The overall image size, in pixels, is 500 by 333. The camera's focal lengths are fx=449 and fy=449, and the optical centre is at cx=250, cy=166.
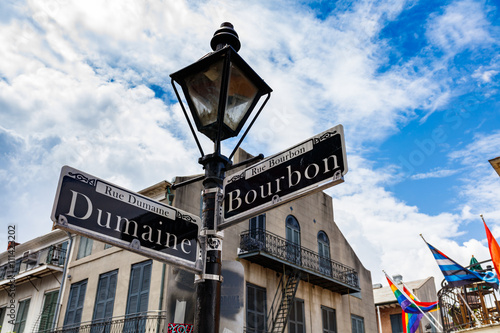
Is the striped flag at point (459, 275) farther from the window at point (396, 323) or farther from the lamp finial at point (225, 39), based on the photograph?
the window at point (396, 323)

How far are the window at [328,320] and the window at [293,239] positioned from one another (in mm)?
2869

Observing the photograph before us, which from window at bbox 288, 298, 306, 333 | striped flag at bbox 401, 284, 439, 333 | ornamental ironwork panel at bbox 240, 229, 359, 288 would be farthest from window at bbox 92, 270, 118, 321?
striped flag at bbox 401, 284, 439, 333

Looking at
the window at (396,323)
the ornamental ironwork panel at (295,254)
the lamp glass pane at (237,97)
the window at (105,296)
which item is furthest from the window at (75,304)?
the window at (396,323)

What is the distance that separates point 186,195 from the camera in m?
16.0

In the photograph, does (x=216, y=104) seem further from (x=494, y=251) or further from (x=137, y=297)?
(x=137, y=297)

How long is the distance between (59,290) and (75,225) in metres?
17.7

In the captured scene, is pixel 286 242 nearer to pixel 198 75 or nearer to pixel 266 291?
pixel 266 291

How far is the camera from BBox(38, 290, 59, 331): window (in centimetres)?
1909

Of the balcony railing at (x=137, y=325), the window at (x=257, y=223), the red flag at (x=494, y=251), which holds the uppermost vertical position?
the window at (x=257, y=223)

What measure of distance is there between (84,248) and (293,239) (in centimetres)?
896

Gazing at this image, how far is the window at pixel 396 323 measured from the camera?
29000 mm

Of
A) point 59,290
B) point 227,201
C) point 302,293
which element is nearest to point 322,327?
point 302,293

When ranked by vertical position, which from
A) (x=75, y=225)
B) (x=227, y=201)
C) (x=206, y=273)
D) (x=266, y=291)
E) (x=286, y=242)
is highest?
(x=286, y=242)

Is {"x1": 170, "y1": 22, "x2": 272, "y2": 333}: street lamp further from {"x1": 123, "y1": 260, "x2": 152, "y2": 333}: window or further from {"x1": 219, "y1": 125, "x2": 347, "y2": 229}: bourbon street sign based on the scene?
{"x1": 123, "y1": 260, "x2": 152, "y2": 333}: window
